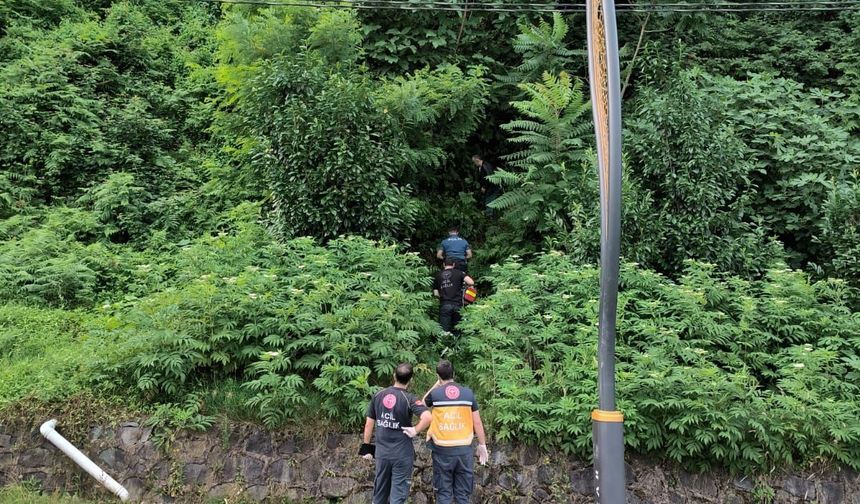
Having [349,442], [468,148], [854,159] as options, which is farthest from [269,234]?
[854,159]

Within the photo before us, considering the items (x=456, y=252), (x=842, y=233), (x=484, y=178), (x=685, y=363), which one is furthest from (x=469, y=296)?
(x=842, y=233)

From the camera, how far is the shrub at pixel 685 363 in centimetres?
630

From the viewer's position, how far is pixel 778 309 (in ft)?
24.8

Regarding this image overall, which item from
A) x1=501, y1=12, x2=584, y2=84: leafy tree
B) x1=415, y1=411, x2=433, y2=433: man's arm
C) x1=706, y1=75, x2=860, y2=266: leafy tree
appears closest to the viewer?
x1=415, y1=411, x2=433, y2=433: man's arm

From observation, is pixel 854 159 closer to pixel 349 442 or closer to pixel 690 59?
pixel 690 59

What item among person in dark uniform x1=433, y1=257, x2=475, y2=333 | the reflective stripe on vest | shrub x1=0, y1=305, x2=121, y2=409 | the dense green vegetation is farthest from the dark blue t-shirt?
shrub x1=0, y1=305, x2=121, y2=409

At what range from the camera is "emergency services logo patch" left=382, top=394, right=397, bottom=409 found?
5.77 metres

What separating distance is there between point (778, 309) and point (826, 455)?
1.91 meters

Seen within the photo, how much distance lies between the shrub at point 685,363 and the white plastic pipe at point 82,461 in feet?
14.1

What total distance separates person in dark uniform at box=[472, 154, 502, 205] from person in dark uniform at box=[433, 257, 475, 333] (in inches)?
148

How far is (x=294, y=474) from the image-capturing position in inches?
260

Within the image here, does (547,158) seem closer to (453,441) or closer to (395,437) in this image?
(453,441)

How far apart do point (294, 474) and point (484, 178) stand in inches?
322

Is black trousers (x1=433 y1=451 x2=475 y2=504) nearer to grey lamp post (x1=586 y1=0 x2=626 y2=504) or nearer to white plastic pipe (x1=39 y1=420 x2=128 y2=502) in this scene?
grey lamp post (x1=586 y1=0 x2=626 y2=504)
